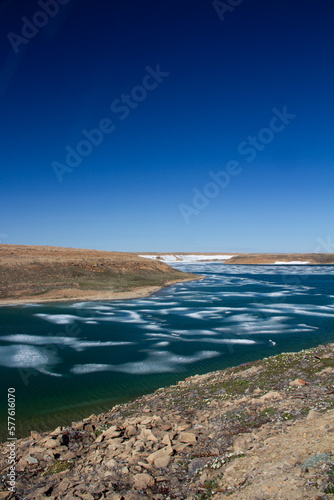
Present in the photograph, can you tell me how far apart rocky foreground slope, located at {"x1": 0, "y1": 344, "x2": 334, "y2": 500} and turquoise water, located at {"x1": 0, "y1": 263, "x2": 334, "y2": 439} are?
113 inches

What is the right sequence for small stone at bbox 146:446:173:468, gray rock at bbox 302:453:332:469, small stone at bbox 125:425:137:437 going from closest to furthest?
gray rock at bbox 302:453:332:469
small stone at bbox 146:446:173:468
small stone at bbox 125:425:137:437

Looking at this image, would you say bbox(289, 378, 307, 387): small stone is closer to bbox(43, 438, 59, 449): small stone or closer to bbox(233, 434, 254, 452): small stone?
bbox(233, 434, 254, 452): small stone

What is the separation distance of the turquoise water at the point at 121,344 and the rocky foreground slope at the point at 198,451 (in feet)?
9.44

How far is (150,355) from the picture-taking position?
1781 centimetres

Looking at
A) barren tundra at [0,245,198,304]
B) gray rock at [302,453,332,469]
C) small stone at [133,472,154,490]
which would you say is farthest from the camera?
barren tundra at [0,245,198,304]

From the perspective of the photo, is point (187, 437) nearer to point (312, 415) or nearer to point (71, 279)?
point (312, 415)

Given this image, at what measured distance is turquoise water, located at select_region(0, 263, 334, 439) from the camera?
12875mm

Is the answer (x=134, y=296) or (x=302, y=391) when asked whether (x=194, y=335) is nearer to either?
(x=302, y=391)

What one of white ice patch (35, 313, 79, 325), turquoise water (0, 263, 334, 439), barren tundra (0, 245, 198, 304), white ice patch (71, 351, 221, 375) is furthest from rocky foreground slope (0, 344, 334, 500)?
barren tundra (0, 245, 198, 304)

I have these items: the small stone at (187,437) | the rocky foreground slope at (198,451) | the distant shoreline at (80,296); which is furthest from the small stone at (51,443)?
the distant shoreline at (80,296)

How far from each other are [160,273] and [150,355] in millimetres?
47139

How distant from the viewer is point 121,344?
2000cm

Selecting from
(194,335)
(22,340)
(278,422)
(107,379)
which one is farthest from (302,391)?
(22,340)

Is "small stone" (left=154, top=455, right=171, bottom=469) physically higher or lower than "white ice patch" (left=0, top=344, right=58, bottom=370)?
higher
